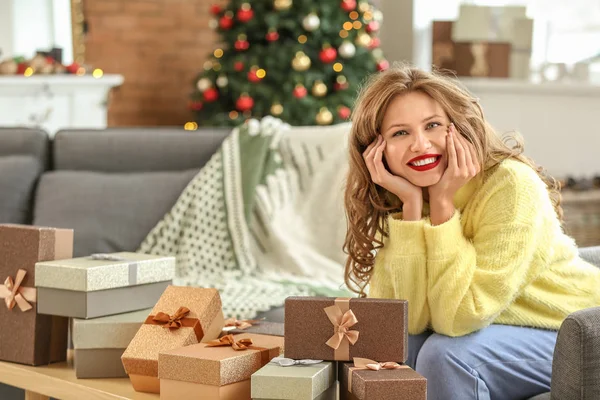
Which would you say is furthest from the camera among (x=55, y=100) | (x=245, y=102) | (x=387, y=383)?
(x=55, y=100)

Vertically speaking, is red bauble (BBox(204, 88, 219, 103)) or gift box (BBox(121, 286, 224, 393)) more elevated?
red bauble (BBox(204, 88, 219, 103))

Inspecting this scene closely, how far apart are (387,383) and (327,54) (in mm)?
3968

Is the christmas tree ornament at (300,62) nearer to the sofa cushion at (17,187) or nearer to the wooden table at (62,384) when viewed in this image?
the sofa cushion at (17,187)

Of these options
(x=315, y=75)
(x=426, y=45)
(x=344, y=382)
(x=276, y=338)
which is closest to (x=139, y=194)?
(x=276, y=338)

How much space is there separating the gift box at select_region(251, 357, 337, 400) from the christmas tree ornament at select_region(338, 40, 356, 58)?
3.89 meters

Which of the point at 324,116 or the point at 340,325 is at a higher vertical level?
the point at 324,116

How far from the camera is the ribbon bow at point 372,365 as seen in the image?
1.39 metres

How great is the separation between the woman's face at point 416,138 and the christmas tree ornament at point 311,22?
342 centimetres

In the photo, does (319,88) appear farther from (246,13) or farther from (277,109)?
(246,13)

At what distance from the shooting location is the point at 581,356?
143cm

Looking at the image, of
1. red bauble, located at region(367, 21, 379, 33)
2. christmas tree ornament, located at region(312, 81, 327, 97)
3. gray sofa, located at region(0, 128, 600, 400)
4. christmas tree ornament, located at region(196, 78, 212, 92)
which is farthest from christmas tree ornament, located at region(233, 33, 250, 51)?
gray sofa, located at region(0, 128, 600, 400)

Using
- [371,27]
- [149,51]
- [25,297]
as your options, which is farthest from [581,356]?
[149,51]

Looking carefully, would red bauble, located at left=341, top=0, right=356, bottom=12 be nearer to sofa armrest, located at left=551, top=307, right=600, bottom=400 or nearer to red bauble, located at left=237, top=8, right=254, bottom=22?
red bauble, located at left=237, top=8, right=254, bottom=22

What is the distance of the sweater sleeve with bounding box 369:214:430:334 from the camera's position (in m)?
1.69
